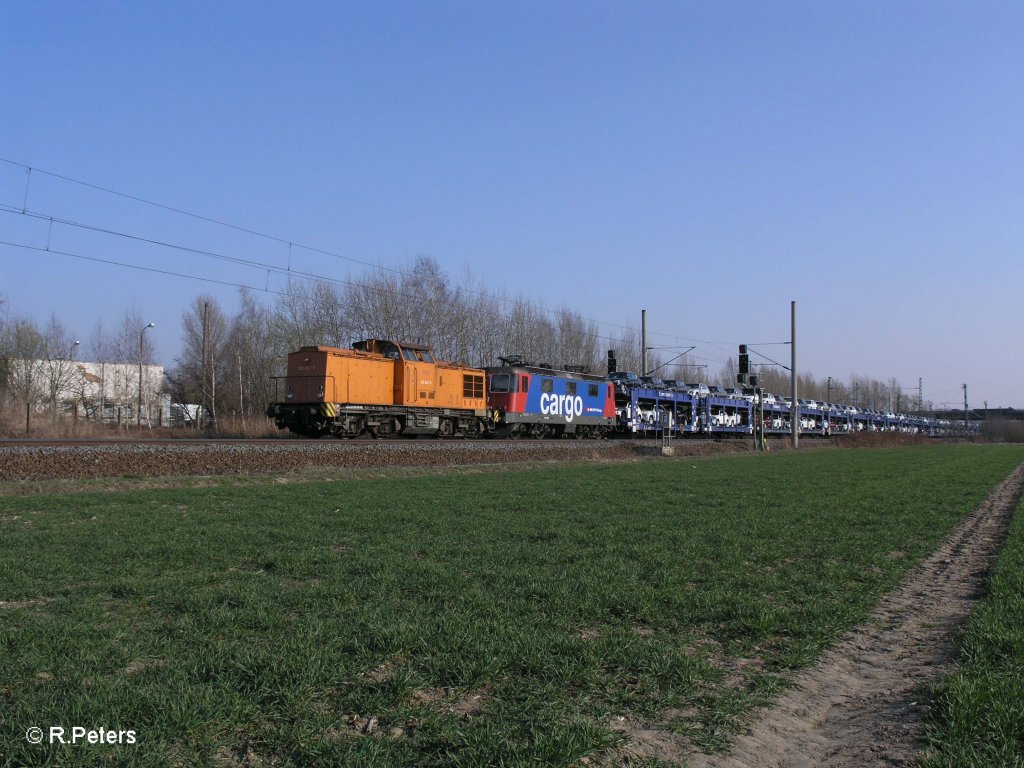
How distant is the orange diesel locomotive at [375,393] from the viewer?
27.8 m

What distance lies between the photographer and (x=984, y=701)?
4441mm

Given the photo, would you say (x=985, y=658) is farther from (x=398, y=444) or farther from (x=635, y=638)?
(x=398, y=444)

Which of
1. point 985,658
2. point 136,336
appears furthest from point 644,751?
point 136,336

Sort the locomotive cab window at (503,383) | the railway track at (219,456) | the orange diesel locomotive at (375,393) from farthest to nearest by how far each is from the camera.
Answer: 1. the locomotive cab window at (503,383)
2. the orange diesel locomotive at (375,393)
3. the railway track at (219,456)

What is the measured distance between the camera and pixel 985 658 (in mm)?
5312

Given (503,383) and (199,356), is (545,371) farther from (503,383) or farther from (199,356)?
(199,356)

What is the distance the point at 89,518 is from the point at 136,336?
63.2m

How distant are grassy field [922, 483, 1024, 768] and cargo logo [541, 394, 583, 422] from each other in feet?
105

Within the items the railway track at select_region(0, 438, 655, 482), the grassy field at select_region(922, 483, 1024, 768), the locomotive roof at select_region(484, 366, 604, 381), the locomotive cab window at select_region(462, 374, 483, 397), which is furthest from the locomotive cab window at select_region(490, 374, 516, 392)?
the grassy field at select_region(922, 483, 1024, 768)

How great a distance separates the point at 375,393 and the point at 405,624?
2421 centimetres
